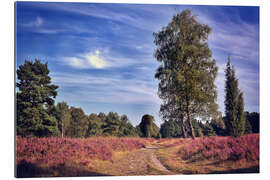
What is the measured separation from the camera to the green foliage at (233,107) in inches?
454

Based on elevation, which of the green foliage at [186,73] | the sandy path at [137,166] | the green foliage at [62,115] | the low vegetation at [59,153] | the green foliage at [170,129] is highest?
the green foliage at [186,73]

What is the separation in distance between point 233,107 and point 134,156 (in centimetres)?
515

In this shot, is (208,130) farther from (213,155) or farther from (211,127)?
(213,155)

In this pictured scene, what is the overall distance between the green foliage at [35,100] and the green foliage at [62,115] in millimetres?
206

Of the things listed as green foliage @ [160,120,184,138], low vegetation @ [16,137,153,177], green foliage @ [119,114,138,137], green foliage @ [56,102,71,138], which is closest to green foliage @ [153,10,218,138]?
green foliage @ [160,120,184,138]

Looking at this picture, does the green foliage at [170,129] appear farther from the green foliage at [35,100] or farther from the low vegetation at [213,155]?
the green foliage at [35,100]

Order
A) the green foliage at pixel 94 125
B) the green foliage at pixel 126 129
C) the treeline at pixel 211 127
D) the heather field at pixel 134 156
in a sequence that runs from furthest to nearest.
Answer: the treeline at pixel 211 127, the green foliage at pixel 126 129, the green foliage at pixel 94 125, the heather field at pixel 134 156

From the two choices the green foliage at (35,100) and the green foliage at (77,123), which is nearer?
the green foliage at (35,100)

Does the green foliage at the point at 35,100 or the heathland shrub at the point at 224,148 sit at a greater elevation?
the green foliage at the point at 35,100

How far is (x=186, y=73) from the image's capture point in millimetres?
11664

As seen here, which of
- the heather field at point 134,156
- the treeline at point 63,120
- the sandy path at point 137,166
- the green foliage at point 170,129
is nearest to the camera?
the heather field at point 134,156

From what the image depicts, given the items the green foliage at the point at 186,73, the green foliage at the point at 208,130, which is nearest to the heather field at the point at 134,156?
the green foliage at the point at 208,130

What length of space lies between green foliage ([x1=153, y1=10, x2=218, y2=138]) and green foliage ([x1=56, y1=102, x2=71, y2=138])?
167 inches

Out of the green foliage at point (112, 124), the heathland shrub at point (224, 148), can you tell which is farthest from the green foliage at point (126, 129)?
the heathland shrub at point (224, 148)
